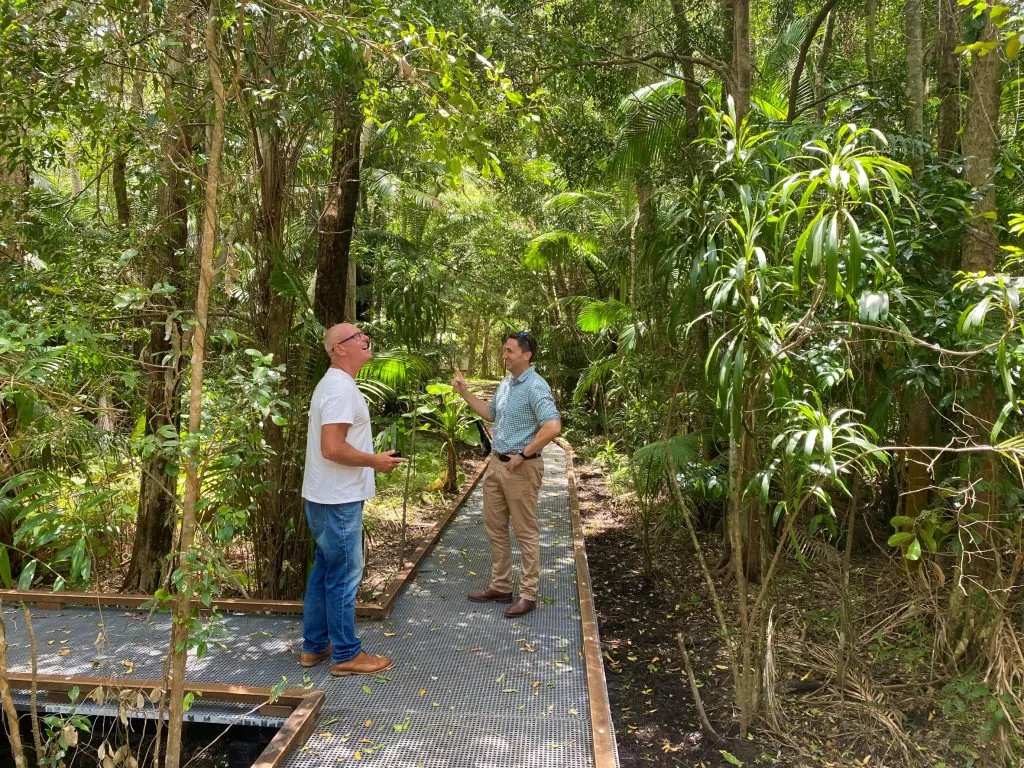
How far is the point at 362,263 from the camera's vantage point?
8375mm

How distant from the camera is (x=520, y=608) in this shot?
429 centimetres

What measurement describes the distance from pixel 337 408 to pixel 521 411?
1328 millimetres

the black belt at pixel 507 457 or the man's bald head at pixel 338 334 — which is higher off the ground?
the man's bald head at pixel 338 334

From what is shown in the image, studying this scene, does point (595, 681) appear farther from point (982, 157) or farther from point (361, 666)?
point (982, 157)

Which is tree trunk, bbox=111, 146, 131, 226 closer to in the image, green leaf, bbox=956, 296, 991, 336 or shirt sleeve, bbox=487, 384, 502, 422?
shirt sleeve, bbox=487, 384, 502, 422

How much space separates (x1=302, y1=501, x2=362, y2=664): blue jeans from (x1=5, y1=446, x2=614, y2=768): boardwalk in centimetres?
22

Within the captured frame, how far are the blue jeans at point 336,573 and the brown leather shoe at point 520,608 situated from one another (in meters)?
1.07

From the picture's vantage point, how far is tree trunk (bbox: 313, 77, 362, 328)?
477 cm

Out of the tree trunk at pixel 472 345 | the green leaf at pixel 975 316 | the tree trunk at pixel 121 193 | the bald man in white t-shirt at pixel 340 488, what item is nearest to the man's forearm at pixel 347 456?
the bald man in white t-shirt at pixel 340 488

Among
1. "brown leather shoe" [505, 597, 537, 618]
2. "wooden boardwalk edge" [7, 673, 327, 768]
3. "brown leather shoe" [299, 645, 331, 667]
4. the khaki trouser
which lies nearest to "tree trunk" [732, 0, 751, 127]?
the khaki trouser

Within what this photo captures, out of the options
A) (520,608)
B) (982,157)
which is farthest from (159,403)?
(982,157)

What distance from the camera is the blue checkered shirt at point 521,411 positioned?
4.21m

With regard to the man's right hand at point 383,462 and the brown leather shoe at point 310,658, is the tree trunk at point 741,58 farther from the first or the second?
the brown leather shoe at point 310,658

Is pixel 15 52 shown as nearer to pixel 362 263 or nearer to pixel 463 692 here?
pixel 463 692
